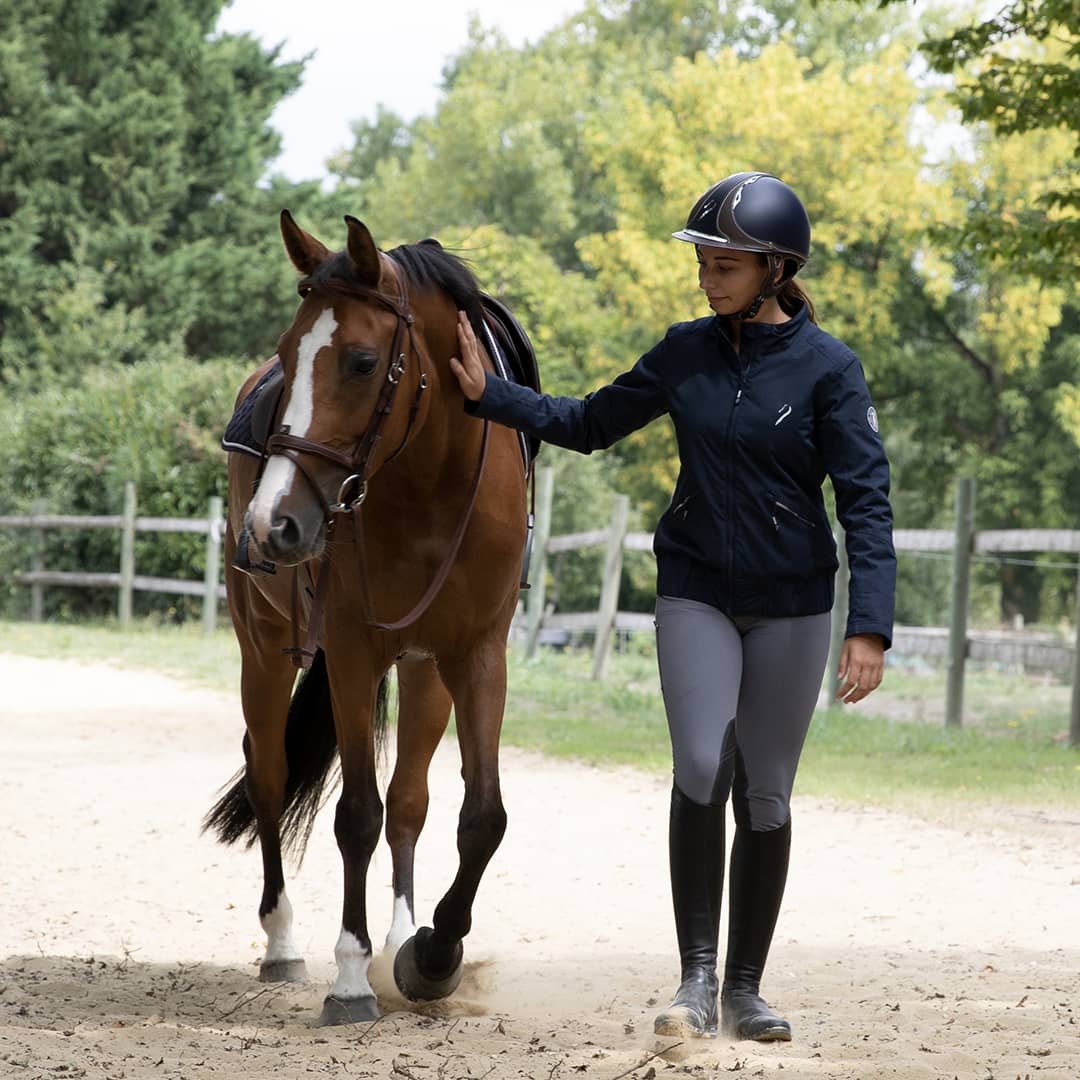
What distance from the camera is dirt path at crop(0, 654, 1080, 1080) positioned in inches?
135

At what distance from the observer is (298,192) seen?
32875mm

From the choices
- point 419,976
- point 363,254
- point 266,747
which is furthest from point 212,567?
point 363,254

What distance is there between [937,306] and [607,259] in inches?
231

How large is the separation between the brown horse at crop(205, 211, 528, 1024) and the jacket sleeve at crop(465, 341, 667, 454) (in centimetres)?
16

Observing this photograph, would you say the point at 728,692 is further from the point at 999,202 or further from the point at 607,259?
the point at 999,202

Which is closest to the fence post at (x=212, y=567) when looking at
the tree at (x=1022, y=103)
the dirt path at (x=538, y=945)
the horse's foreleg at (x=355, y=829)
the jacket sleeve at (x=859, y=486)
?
the dirt path at (x=538, y=945)

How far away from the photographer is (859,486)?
138 inches

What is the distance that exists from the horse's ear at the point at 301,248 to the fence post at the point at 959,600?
8.13 metres

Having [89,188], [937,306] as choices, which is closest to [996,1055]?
[937,306]

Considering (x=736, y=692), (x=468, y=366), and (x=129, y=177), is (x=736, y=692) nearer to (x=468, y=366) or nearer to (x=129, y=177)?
(x=468, y=366)

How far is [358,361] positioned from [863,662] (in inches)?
52.6

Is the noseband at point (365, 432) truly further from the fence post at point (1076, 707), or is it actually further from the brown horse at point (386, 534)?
the fence post at point (1076, 707)

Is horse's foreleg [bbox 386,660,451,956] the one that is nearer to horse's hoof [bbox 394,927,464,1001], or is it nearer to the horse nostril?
horse's hoof [bbox 394,927,464,1001]

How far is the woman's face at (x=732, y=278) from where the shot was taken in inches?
141
